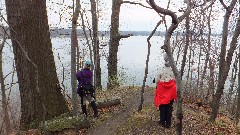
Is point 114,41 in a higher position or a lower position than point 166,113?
higher

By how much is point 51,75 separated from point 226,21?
17.7 feet

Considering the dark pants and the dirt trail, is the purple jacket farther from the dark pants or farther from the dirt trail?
the dark pants

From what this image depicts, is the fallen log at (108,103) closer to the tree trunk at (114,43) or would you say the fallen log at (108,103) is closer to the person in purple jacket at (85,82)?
the person in purple jacket at (85,82)

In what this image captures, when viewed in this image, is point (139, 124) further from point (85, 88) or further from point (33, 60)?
point (33, 60)

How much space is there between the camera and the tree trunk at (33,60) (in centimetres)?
942

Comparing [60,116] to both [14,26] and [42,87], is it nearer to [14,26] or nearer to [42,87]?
[42,87]

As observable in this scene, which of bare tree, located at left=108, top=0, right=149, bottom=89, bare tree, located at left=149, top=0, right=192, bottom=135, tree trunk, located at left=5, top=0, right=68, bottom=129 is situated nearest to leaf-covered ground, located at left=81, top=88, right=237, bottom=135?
tree trunk, located at left=5, top=0, right=68, bottom=129

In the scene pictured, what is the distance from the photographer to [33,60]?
31.7ft

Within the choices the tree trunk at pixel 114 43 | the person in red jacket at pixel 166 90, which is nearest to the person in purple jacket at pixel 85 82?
the person in red jacket at pixel 166 90

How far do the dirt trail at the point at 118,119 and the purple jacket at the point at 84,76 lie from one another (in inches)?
54.5

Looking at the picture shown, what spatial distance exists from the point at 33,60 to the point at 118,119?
126 inches

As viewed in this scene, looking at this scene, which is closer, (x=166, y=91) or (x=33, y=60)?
(x=166, y=91)

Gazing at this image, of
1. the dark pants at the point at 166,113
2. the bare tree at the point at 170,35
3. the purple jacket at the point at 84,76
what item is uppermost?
the bare tree at the point at 170,35

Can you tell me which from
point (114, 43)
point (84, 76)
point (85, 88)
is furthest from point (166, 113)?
point (114, 43)
